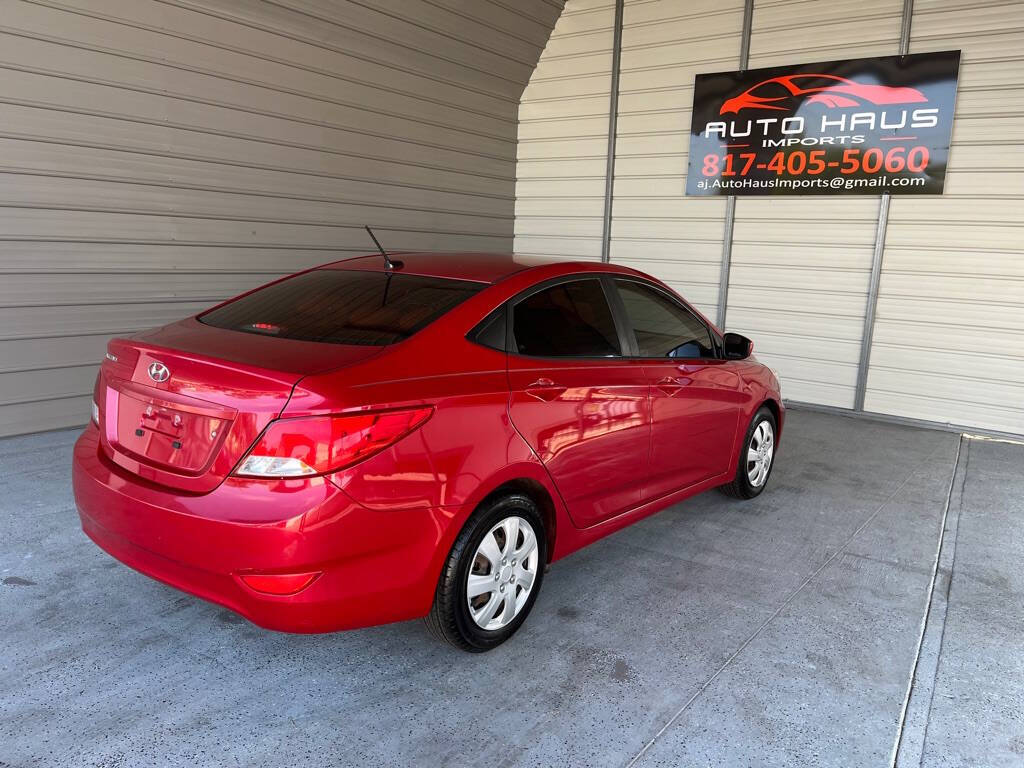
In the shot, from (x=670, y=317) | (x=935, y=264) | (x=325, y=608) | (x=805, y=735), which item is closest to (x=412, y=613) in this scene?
(x=325, y=608)

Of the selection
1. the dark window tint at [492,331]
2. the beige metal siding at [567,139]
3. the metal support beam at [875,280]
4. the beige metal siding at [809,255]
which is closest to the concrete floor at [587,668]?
the dark window tint at [492,331]

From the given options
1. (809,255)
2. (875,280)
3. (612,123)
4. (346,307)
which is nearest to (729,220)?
(809,255)

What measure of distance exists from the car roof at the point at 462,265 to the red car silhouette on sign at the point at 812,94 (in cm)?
515

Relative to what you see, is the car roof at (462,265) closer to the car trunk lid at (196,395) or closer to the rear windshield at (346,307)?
the rear windshield at (346,307)

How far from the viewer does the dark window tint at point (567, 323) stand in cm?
304

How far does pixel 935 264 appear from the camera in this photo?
23.6ft

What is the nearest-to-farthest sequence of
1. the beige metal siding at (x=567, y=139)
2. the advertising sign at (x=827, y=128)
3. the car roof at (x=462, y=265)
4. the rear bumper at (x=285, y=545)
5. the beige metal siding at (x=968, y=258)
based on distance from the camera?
the rear bumper at (x=285, y=545)
the car roof at (x=462, y=265)
the beige metal siding at (x=968, y=258)
the advertising sign at (x=827, y=128)
the beige metal siding at (x=567, y=139)

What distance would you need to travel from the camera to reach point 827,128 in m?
7.55

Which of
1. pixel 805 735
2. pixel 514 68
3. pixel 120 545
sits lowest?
pixel 805 735

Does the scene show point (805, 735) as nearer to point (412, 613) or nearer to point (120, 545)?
point (412, 613)

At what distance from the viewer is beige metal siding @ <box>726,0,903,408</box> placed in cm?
746

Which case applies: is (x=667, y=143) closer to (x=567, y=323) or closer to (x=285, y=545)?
(x=567, y=323)

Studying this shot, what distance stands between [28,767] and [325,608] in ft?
3.00

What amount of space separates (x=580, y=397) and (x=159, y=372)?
156 centimetres
